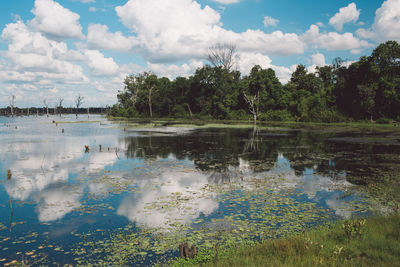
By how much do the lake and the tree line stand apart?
147ft

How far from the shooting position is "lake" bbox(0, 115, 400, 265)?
348 inches

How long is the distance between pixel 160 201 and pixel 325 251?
24.4 feet

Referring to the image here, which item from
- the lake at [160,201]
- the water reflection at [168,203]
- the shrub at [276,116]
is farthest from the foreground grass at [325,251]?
the shrub at [276,116]

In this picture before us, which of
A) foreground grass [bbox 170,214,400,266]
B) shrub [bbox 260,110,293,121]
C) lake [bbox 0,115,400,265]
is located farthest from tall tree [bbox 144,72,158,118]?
foreground grass [bbox 170,214,400,266]

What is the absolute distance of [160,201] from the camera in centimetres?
1288

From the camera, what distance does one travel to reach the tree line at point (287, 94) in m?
60.5

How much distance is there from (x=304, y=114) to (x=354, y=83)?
554 inches

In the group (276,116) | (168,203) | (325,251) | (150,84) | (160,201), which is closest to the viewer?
(325,251)

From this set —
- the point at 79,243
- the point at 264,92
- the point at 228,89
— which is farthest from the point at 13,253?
the point at 228,89

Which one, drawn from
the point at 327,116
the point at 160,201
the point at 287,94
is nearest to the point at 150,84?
the point at 287,94

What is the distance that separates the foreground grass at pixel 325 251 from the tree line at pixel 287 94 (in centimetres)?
6086

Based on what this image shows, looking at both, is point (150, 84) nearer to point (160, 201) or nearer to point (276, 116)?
point (276, 116)

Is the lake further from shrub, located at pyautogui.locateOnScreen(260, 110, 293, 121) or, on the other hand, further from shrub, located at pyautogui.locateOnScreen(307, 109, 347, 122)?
shrub, located at pyautogui.locateOnScreen(260, 110, 293, 121)

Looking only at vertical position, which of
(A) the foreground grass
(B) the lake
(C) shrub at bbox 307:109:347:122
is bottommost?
(B) the lake
